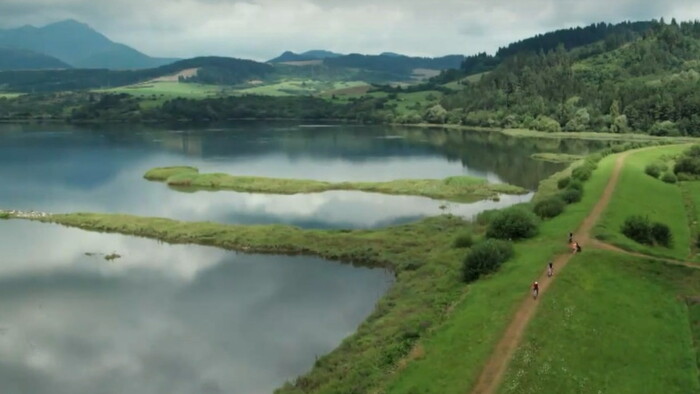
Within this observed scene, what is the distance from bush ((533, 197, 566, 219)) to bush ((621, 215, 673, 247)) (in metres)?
10.8

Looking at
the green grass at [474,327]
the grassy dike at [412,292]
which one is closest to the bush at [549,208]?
the grassy dike at [412,292]

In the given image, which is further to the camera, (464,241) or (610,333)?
(464,241)

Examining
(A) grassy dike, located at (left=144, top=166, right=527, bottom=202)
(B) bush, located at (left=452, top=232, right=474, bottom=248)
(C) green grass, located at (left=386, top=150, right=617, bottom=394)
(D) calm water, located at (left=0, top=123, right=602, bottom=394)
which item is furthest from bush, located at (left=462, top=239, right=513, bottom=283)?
(A) grassy dike, located at (left=144, top=166, right=527, bottom=202)

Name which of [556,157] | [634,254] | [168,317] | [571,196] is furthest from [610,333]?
[556,157]

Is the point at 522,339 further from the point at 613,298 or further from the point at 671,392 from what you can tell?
the point at 613,298

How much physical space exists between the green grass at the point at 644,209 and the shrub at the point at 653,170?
1.17m

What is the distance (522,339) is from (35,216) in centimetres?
8222

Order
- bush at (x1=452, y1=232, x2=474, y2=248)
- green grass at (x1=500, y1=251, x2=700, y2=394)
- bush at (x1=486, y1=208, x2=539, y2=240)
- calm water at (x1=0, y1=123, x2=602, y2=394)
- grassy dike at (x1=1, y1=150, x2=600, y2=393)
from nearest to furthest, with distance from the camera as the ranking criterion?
1. green grass at (x1=500, y1=251, x2=700, y2=394)
2. grassy dike at (x1=1, y1=150, x2=600, y2=393)
3. calm water at (x1=0, y1=123, x2=602, y2=394)
4. bush at (x1=486, y1=208, x2=539, y2=240)
5. bush at (x1=452, y1=232, x2=474, y2=248)

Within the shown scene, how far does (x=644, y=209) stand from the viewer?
75.2 metres

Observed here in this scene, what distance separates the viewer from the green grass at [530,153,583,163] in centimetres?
15161

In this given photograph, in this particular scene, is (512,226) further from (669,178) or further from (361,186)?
(361,186)

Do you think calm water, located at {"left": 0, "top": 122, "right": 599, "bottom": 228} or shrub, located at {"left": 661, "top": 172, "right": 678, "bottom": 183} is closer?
calm water, located at {"left": 0, "top": 122, "right": 599, "bottom": 228}

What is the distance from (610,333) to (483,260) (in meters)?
14.7

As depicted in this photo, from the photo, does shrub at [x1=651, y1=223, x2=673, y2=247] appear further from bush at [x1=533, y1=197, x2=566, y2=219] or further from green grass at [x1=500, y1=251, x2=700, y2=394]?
bush at [x1=533, y1=197, x2=566, y2=219]
